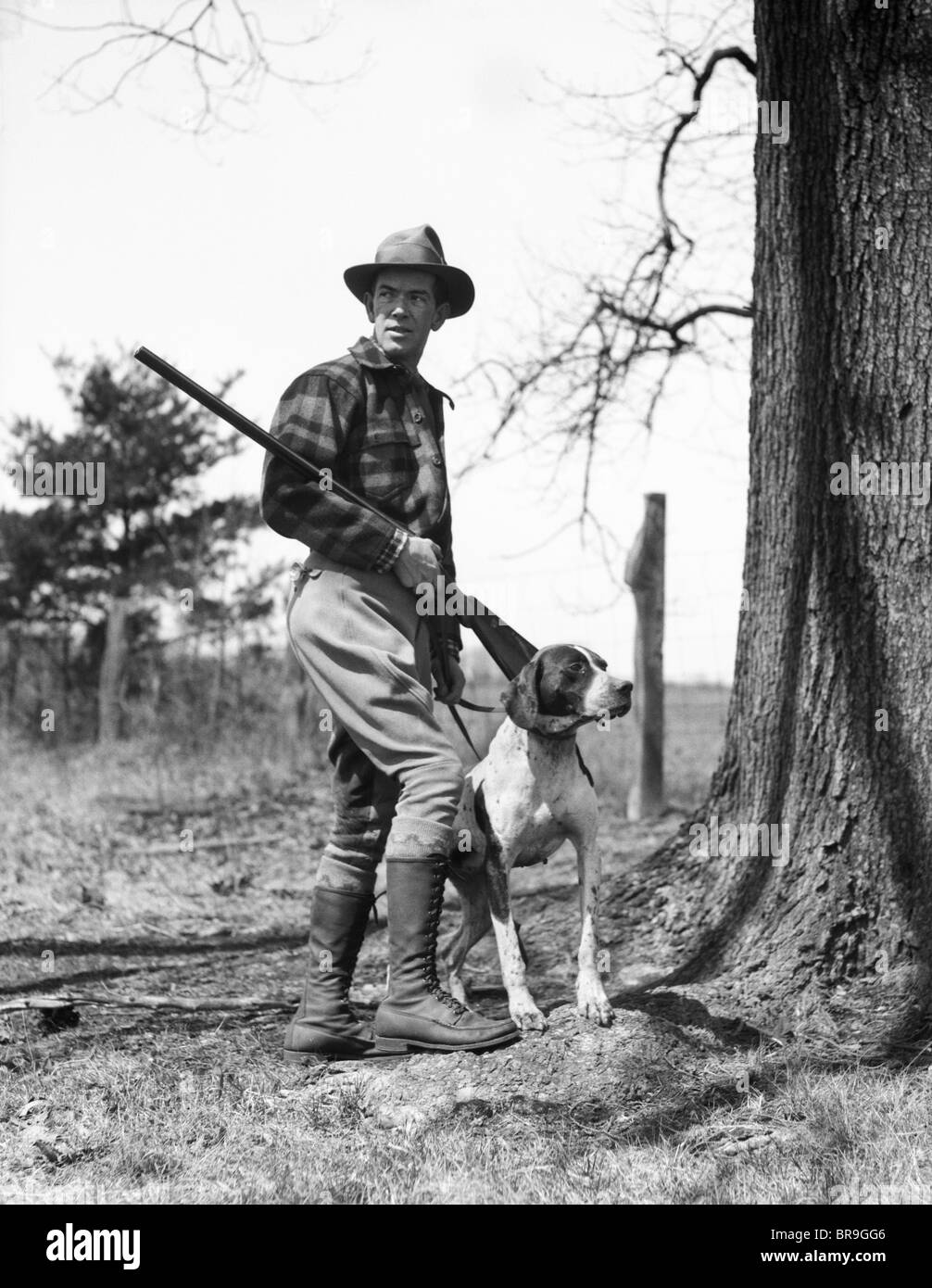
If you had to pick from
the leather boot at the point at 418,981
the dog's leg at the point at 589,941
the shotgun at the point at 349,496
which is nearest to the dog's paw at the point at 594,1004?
the dog's leg at the point at 589,941

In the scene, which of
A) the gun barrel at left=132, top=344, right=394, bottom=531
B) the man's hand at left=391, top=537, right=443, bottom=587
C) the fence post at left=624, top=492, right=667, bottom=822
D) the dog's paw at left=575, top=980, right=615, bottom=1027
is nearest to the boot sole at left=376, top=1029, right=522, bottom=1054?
the dog's paw at left=575, top=980, right=615, bottom=1027

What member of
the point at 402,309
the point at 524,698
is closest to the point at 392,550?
the point at 524,698

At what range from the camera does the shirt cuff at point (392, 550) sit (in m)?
3.99

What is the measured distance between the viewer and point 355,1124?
12.2ft

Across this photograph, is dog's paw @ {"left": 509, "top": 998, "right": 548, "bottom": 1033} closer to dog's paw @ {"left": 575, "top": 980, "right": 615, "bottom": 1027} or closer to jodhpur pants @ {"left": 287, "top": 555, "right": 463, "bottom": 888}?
dog's paw @ {"left": 575, "top": 980, "right": 615, "bottom": 1027}

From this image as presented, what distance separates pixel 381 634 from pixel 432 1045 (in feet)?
3.93

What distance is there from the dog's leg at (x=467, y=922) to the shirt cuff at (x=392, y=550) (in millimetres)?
1075

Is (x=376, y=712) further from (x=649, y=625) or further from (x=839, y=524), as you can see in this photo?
(x=649, y=625)

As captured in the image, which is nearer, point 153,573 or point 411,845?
point 411,845

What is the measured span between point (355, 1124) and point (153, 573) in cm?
1612

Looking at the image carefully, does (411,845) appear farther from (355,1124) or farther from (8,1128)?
(8,1128)

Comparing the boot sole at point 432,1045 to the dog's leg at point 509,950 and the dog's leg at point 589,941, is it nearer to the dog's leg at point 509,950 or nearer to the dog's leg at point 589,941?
the dog's leg at point 509,950
